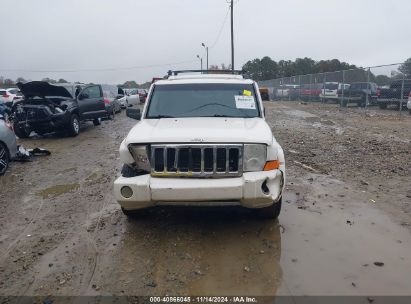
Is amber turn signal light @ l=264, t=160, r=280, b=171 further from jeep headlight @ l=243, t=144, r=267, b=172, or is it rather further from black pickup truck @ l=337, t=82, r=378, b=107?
black pickup truck @ l=337, t=82, r=378, b=107

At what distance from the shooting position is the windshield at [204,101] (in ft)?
17.8

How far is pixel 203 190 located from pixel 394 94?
18.5 metres

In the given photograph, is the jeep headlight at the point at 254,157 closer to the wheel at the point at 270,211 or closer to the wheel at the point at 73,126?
the wheel at the point at 270,211

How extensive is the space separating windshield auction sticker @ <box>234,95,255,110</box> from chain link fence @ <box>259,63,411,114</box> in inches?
555

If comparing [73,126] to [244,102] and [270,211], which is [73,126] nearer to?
[244,102]

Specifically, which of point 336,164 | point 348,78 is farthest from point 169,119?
point 348,78

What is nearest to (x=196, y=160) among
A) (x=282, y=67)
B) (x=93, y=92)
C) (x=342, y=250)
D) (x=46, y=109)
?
(x=342, y=250)

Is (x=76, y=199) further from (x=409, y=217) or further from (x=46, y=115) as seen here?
(x=46, y=115)

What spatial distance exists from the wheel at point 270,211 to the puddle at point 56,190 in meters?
3.54

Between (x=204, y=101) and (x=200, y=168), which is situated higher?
(x=204, y=101)

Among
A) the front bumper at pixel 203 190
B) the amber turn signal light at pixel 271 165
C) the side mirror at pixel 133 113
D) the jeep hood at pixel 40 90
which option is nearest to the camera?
the front bumper at pixel 203 190

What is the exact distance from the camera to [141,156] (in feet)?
14.3

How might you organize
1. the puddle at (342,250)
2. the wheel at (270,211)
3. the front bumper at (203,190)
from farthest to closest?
the wheel at (270,211)
the front bumper at (203,190)
the puddle at (342,250)

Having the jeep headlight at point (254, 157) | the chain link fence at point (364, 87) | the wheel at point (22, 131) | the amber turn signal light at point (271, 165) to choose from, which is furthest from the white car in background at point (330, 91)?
the jeep headlight at point (254, 157)
